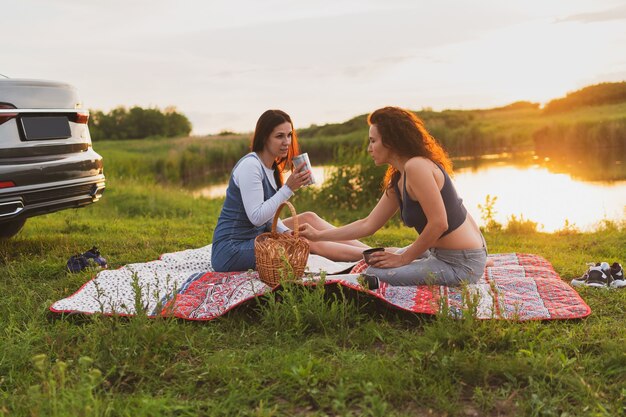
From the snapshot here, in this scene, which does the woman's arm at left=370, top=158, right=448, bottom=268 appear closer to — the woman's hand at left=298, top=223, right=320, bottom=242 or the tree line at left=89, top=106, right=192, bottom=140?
the woman's hand at left=298, top=223, right=320, bottom=242

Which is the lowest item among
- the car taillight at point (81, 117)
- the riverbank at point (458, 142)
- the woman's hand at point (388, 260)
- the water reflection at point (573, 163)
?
the water reflection at point (573, 163)

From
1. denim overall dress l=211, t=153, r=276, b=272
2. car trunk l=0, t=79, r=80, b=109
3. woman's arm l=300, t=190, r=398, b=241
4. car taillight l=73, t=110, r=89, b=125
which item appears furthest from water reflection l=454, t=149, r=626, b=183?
car trunk l=0, t=79, r=80, b=109

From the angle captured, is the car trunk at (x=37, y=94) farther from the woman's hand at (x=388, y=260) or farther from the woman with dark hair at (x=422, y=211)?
the woman's hand at (x=388, y=260)

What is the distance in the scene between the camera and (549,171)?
15766 mm

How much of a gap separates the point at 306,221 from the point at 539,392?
2.81 m

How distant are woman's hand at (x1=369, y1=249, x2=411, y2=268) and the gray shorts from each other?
3 centimetres

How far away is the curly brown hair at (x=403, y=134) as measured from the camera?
4039mm

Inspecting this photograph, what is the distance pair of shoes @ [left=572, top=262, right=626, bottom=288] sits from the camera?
4.46 metres

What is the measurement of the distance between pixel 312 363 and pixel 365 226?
181 cm

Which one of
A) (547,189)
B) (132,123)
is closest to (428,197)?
(547,189)

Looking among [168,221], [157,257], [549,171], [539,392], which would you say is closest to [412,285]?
[539,392]

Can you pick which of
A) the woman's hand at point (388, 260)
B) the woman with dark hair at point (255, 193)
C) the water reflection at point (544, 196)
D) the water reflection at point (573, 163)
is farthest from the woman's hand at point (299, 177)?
the water reflection at point (573, 163)

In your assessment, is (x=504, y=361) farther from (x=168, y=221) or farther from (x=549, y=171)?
(x=549, y=171)

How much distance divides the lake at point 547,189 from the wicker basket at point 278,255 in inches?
193
